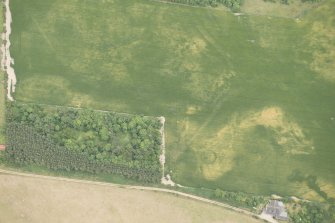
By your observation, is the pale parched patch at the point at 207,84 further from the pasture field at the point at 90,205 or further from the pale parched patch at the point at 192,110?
the pasture field at the point at 90,205

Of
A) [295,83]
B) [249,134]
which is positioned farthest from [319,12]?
[249,134]

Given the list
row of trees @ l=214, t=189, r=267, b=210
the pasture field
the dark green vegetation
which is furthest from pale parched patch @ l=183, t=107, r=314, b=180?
the dark green vegetation

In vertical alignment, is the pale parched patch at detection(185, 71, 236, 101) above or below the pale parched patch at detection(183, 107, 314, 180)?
above

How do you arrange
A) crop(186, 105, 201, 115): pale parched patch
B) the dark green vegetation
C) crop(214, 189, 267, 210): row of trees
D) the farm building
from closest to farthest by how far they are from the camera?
1. the dark green vegetation
2. crop(214, 189, 267, 210): row of trees
3. the farm building
4. crop(186, 105, 201, 115): pale parched patch

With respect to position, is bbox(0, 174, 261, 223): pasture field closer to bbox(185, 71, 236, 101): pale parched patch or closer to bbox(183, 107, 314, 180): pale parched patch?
bbox(183, 107, 314, 180): pale parched patch

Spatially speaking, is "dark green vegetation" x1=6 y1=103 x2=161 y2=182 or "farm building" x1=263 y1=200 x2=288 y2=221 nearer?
A: "dark green vegetation" x1=6 y1=103 x2=161 y2=182

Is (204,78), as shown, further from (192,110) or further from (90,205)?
(90,205)

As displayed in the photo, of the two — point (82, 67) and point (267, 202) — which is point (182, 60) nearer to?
point (82, 67)
